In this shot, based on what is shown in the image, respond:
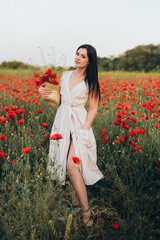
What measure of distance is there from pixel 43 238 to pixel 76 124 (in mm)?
958

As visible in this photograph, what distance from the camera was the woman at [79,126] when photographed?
2.06 m

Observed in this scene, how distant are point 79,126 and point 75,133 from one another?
3.1 inches

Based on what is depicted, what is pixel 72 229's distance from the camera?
171cm

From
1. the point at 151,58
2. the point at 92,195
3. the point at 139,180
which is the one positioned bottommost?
the point at 92,195

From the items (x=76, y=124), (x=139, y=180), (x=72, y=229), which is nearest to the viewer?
(x=72, y=229)

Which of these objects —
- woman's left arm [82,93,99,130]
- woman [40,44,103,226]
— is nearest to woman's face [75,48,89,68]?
woman [40,44,103,226]

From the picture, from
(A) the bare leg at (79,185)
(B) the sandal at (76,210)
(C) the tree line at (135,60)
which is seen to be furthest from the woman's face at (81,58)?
(C) the tree line at (135,60)

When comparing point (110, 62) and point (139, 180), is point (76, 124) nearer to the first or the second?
point (139, 180)

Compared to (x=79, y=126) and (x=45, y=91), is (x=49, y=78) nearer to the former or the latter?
(x=45, y=91)

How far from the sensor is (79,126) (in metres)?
2.15

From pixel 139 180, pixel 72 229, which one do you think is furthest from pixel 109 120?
pixel 72 229

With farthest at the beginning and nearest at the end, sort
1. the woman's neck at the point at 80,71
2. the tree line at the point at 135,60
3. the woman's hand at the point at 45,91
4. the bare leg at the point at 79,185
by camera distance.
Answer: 1. the tree line at the point at 135,60
2. the woman's neck at the point at 80,71
3. the woman's hand at the point at 45,91
4. the bare leg at the point at 79,185

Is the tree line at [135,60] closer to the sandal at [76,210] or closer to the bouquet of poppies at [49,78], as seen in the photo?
the bouquet of poppies at [49,78]

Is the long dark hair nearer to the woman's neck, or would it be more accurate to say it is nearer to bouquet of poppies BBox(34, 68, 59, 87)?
the woman's neck
